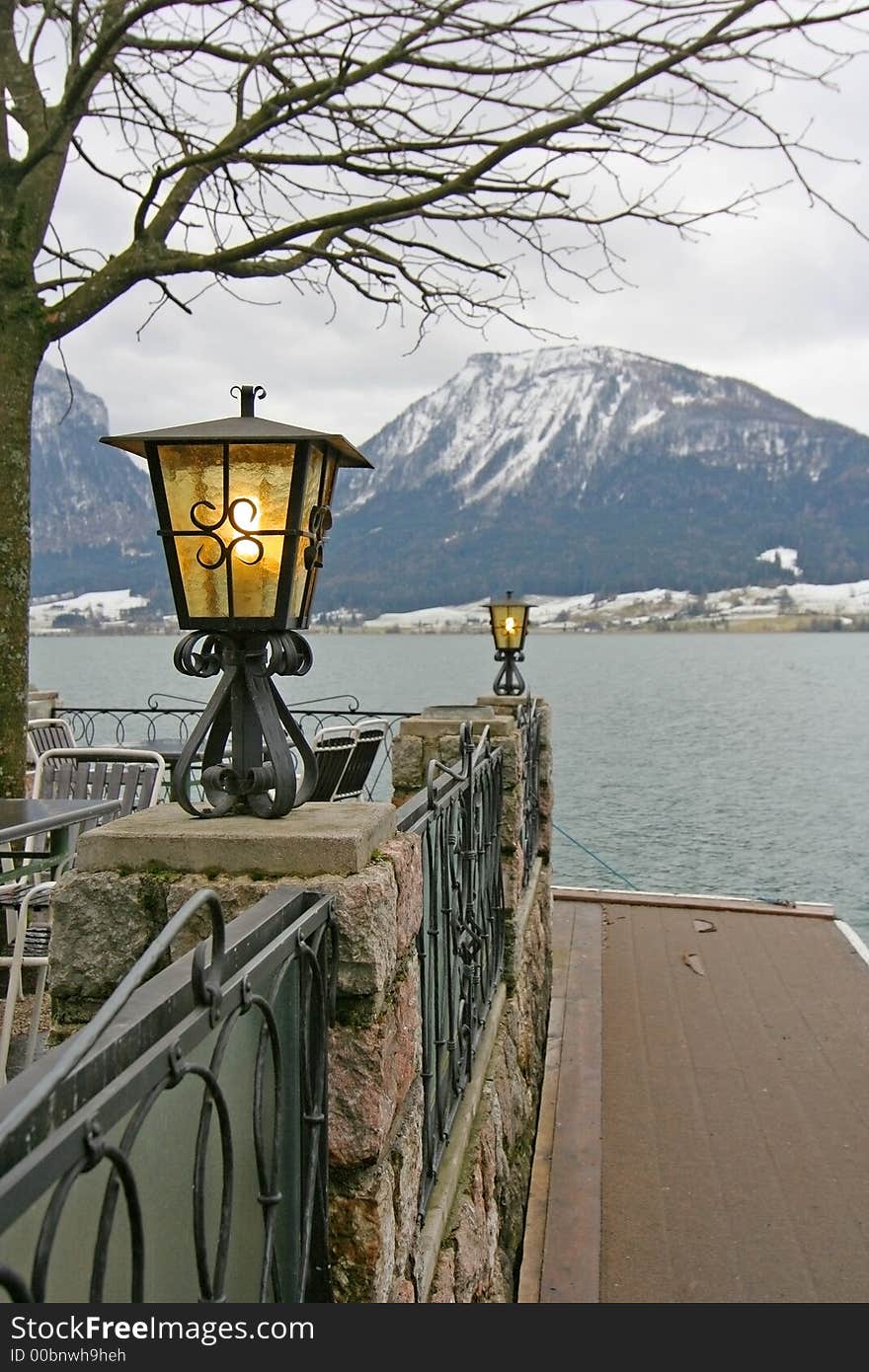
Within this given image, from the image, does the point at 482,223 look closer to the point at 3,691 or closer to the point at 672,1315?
the point at 3,691

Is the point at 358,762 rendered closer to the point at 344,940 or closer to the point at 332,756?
the point at 332,756

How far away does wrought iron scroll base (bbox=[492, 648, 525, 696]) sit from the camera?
1102 cm

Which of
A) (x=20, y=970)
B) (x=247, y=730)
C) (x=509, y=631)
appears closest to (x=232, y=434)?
(x=247, y=730)

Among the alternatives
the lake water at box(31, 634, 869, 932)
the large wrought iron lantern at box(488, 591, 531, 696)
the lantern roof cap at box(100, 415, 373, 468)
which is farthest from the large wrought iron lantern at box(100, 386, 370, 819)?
the lake water at box(31, 634, 869, 932)

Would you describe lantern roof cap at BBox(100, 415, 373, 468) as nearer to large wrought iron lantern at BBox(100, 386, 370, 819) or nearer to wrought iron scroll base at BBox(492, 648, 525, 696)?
large wrought iron lantern at BBox(100, 386, 370, 819)

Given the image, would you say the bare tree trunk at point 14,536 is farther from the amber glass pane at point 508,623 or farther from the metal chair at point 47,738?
the amber glass pane at point 508,623

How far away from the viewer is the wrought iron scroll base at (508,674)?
11.0 m

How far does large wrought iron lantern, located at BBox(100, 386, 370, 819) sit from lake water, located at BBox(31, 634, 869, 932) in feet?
36.5

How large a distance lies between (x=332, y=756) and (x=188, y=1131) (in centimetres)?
498

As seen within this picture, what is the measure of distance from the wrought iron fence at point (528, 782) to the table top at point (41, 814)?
247 cm

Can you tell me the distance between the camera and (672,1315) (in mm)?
1885

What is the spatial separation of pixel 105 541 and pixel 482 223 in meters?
194

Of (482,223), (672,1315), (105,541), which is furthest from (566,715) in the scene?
(105,541)

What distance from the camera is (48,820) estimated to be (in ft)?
12.0
